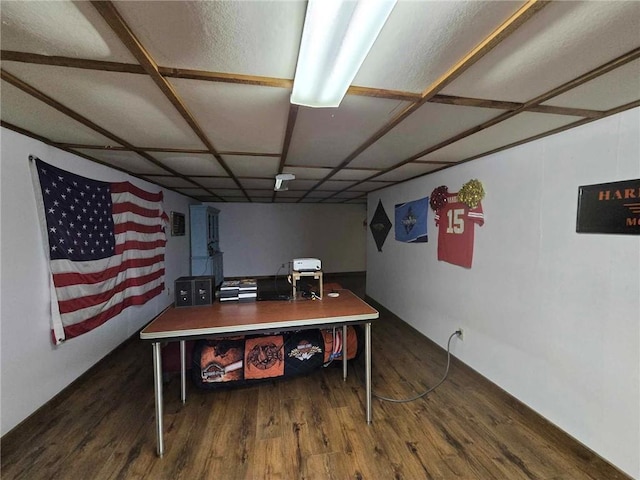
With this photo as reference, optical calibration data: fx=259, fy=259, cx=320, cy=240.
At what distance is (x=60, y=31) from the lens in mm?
900

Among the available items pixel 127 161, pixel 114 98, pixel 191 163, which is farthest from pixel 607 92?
pixel 127 161

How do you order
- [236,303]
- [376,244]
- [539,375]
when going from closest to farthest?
1. [539,375]
2. [236,303]
3. [376,244]

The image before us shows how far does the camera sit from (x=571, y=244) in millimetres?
1819

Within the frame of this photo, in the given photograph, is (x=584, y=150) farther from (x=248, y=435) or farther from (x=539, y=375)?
(x=248, y=435)

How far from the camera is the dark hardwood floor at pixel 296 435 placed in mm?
1635

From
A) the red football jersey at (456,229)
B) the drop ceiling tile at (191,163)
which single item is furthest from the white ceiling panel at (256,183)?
the red football jersey at (456,229)

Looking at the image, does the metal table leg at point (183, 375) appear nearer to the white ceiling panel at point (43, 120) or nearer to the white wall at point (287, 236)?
the white ceiling panel at point (43, 120)

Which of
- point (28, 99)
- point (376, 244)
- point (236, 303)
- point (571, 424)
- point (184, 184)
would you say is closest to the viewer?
point (28, 99)

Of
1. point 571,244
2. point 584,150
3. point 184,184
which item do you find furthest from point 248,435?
point 184,184

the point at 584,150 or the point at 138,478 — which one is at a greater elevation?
the point at 584,150

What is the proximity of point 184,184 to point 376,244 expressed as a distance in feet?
11.3

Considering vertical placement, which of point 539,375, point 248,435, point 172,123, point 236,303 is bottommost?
point 248,435

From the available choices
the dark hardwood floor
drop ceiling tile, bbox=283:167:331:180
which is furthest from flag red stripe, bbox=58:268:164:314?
drop ceiling tile, bbox=283:167:331:180

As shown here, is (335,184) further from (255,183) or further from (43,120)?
(43,120)
